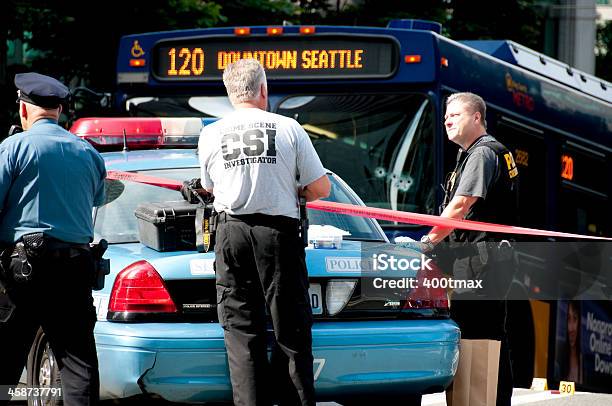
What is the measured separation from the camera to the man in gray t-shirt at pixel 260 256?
5.96 m

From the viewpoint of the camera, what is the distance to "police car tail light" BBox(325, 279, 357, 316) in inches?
254

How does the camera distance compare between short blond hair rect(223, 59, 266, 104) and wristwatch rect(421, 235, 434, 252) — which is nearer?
short blond hair rect(223, 59, 266, 104)

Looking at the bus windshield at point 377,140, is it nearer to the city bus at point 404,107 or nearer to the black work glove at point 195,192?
the city bus at point 404,107

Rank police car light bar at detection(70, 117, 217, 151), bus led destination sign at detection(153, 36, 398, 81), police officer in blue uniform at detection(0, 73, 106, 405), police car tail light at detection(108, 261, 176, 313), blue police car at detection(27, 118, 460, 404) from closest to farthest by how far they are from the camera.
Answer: police officer in blue uniform at detection(0, 73, 106, 405), blue police car at detection(27, 118, 460, 404), police car tail light at detection(108, 261, 176, 313), police car light bar at detection(70, 117, 217, 151), bus led destination sign at detection(153, 36, 398, 81)

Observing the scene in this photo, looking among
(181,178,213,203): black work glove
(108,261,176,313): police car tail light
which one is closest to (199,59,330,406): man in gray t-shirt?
(108,261,176,313): police car tail light

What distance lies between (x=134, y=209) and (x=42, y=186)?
1.29m

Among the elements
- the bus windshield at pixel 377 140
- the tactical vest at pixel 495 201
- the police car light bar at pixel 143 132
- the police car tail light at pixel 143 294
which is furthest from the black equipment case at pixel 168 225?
the bus windshield at pixel 377 140

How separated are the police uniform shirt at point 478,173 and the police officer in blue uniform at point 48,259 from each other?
204cm

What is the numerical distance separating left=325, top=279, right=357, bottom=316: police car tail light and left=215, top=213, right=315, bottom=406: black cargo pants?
1.40 feet

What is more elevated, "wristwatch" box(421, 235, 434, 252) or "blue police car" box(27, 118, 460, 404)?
"wristwatch" box(421, 235, 434, 252)

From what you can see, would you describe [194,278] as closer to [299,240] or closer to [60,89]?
[299,240]

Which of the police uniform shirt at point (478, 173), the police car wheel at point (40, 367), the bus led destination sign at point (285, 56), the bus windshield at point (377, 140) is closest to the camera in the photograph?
the police car wheel at point (40, 367)

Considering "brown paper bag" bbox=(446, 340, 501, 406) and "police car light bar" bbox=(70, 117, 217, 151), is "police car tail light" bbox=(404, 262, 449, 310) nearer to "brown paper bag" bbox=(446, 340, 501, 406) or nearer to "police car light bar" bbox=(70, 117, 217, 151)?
"brown paper bag" bbox=(446, 340, 501, 406)

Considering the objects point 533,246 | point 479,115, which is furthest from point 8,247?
point 533,246
